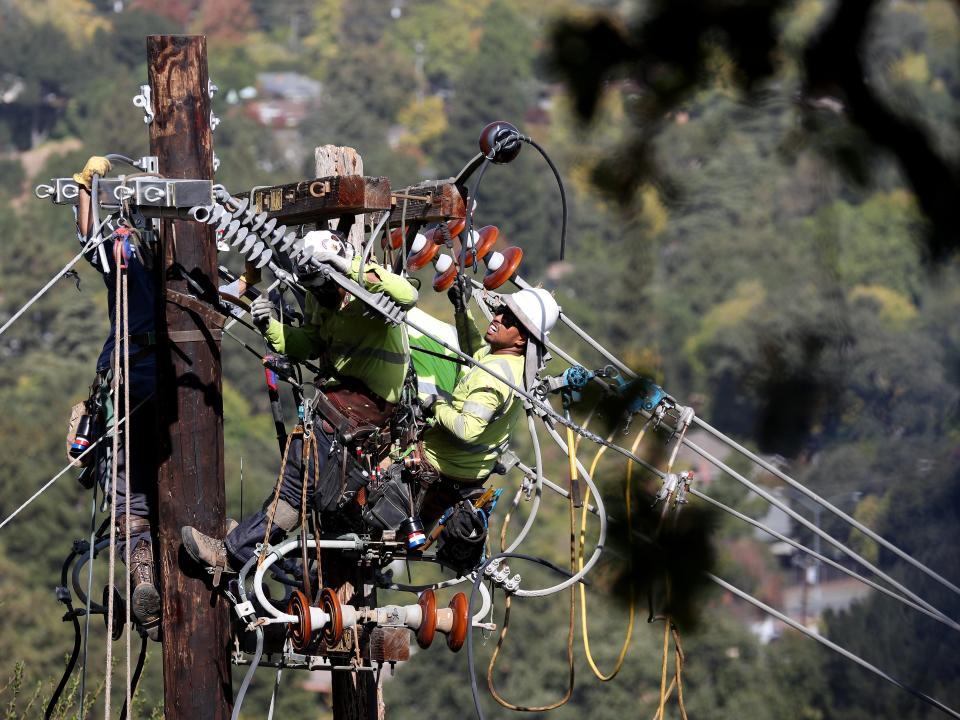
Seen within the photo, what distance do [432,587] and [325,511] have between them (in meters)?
0.84

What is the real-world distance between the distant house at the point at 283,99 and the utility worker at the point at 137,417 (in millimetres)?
117431

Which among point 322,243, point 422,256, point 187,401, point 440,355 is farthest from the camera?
point 422,256

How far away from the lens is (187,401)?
8.35 metres

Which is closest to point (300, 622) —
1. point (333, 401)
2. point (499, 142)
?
point (333, 401)

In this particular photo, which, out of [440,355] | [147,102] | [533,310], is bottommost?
[440,355]

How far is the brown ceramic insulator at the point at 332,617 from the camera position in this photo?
8.40 meters

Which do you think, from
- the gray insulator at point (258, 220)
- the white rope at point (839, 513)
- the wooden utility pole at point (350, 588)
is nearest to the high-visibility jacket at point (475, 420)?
the wooden utility pole at point (350, 588)

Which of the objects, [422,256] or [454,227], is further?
[454,227]

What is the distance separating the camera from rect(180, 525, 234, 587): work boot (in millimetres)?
8344

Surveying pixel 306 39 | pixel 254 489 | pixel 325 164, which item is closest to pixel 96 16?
pixel 306 39

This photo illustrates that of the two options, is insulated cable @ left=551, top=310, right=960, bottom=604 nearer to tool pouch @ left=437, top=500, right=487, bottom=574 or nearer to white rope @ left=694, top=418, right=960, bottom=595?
white rope @ left=694, top=418, right=960, bottom=595

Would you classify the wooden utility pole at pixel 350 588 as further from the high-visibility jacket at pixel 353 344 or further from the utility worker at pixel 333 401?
the high-visibility jacket at pixel 353 344

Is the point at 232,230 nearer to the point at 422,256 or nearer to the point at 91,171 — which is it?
the point at 91,171

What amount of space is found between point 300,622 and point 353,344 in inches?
50.8
